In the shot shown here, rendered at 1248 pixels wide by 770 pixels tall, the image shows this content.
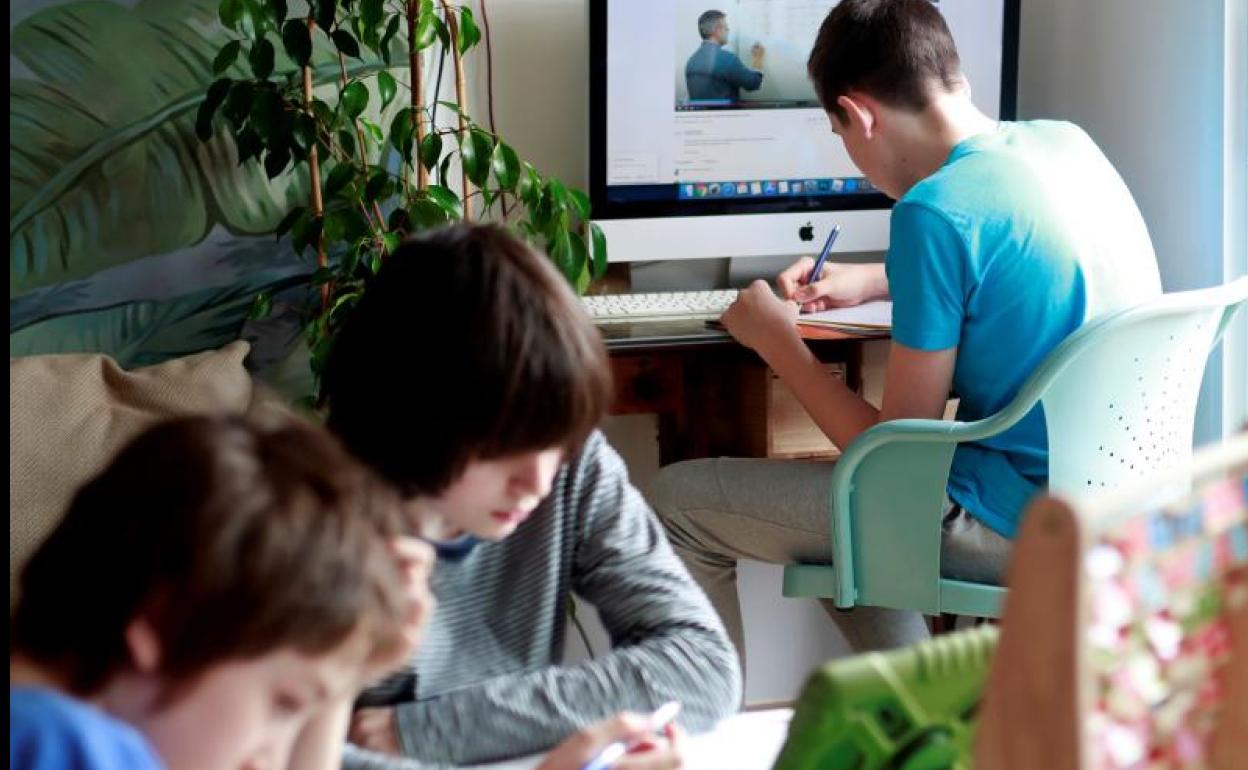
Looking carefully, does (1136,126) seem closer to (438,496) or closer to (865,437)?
(865,437)

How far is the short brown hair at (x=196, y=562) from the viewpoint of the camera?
0.83 m

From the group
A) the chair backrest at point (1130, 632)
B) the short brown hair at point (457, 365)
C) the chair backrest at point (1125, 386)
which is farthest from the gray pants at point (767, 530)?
the chair backrest at point (1130, 632)

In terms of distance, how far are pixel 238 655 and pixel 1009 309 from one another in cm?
150

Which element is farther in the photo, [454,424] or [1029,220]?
[1029,220]

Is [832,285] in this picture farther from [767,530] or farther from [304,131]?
[304,131]

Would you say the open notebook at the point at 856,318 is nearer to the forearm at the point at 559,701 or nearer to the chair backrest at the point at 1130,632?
the forearm at the point at 559,701

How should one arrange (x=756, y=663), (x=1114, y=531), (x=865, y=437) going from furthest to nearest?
(x=756, y=663), (x=865, y=437), (x=1114, y=531)

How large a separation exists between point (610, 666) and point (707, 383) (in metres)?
1.43

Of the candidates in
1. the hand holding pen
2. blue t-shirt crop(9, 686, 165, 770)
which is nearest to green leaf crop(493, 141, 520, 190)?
the hand holding pen

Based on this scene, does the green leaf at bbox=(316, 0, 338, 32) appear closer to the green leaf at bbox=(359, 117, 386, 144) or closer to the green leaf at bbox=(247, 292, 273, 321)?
the green leaf at bbox=(359, 117, 386, 144)

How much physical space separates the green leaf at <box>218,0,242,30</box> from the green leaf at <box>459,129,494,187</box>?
0.38 metres

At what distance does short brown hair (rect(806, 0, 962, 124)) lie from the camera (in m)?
2.32

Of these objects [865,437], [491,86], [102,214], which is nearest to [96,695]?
[865,437]

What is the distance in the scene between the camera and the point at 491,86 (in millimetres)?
2982
